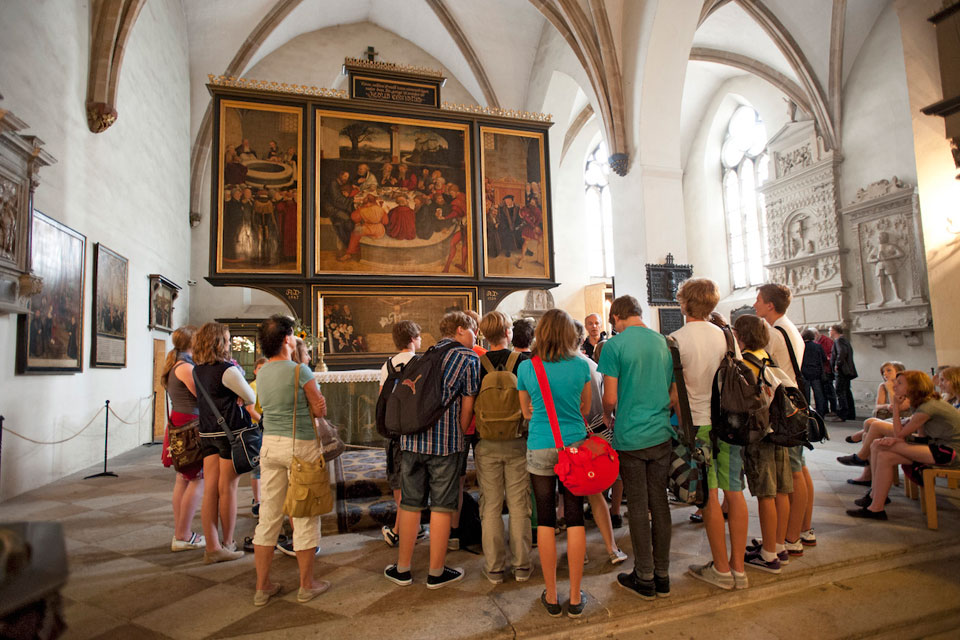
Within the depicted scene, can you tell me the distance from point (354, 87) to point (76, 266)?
15.8 feet

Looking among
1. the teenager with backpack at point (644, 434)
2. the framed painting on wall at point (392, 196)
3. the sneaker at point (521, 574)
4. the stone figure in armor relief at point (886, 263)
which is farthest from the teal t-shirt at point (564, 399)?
the stone figure in armor relief at point (886, 263)

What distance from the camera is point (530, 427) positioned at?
109 inches

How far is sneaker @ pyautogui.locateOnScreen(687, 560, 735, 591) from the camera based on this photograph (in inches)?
112

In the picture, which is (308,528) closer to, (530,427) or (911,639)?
(530,427)

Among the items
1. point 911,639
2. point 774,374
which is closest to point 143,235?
point 774,374

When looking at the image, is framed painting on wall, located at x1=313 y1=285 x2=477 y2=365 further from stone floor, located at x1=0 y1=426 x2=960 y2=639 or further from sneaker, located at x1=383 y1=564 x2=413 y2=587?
sneaker, located at x1=383 y1=564 x2=413 y2=587

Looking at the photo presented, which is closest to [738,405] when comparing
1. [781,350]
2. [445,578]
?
[781,350]

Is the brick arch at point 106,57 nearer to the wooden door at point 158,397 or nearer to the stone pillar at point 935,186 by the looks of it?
the wooden door at point 158,397

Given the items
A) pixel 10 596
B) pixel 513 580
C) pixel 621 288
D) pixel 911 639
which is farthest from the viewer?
pixel 621 288

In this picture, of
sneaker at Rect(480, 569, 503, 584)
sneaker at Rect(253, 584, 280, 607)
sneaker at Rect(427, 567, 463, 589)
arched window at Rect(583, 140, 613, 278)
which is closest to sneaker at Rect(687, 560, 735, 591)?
sneaker at Rect(480, 569, 503, 584)

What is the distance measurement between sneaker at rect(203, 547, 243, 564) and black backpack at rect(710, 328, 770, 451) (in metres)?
3.07

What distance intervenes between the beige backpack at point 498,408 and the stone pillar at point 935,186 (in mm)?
4996

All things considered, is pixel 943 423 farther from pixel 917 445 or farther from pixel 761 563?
pixel 761 563

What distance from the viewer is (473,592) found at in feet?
9.36
